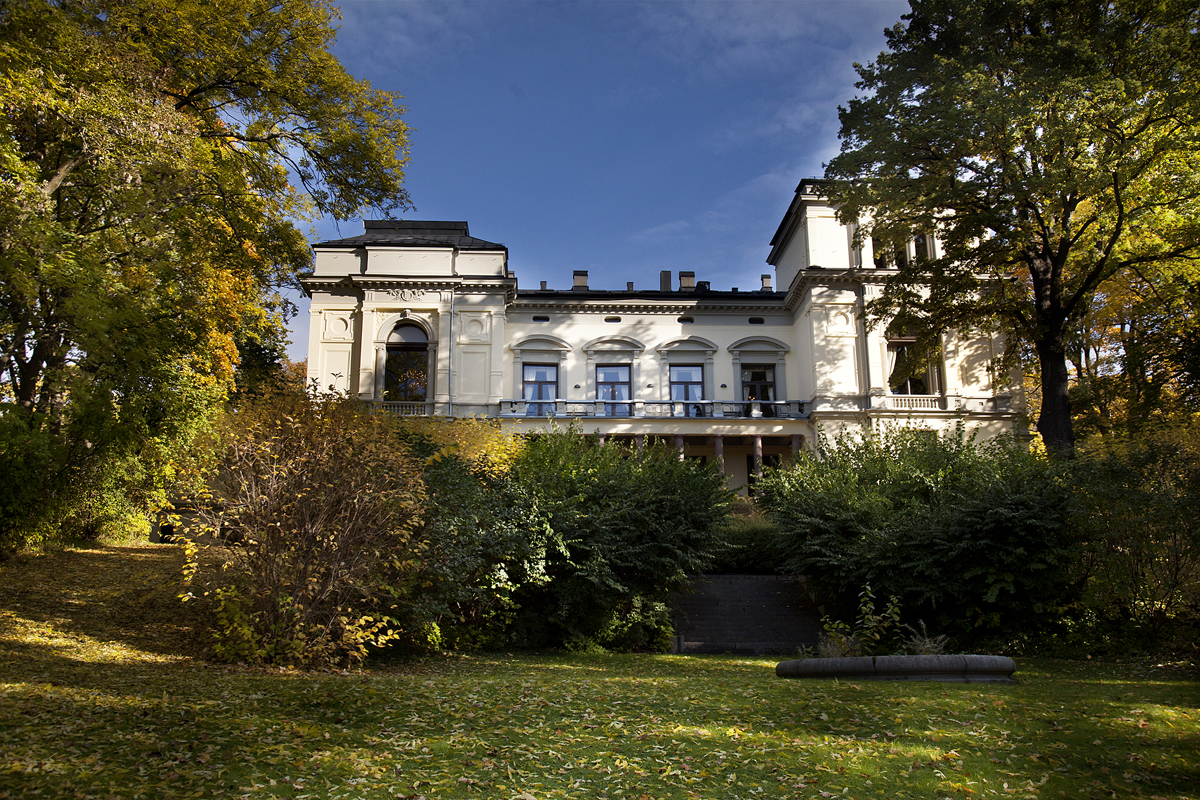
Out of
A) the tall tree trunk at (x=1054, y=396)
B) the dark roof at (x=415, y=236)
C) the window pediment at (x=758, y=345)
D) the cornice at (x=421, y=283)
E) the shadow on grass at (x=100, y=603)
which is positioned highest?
the dark roof at (x=415, y=236)

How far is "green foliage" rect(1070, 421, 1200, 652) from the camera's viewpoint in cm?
1122

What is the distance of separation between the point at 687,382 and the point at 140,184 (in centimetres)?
2596

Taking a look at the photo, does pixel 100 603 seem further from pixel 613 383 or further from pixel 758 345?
pixel 758 345

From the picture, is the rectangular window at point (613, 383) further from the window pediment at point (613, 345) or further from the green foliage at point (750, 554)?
the green foliage at point (750, 554)

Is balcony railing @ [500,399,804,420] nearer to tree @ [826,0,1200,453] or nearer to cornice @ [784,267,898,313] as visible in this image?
cornice @ [784,267,898,313]

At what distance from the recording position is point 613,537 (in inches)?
567

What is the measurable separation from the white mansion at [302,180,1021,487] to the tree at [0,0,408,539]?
1658cm

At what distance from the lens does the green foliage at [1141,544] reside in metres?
11.2

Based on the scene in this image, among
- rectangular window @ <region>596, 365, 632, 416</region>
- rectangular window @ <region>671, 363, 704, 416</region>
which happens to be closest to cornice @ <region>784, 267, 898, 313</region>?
rectangular window @ <region>671, 363, 704, 416</region>

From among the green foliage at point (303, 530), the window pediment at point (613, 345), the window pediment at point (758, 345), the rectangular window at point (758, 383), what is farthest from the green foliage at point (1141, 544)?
the window pediment at point (613, 345)

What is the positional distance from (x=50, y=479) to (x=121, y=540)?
5747 millimetres

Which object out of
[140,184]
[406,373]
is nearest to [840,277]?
[406,373]

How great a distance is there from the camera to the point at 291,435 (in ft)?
31.0

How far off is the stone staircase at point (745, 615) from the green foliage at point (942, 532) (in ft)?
3.24
